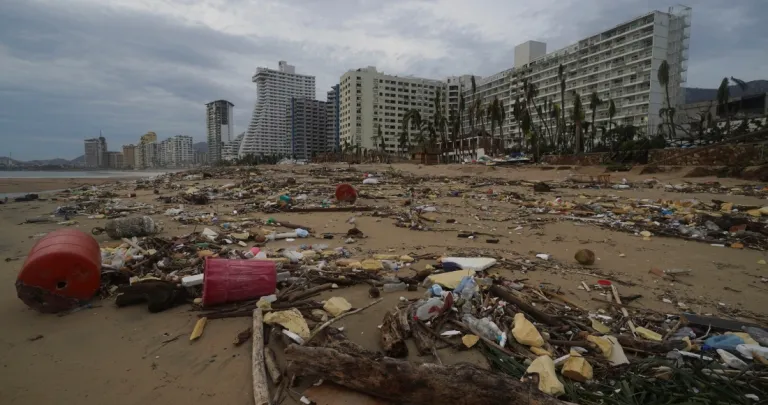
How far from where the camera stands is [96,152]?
106562 mm

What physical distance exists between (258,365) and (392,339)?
870 mm

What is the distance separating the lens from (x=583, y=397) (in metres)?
2.03

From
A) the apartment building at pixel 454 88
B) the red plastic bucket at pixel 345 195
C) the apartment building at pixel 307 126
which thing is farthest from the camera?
the apartment building at pixel 307 126

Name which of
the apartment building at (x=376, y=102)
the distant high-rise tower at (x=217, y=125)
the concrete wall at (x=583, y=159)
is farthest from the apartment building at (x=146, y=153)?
the concrete wall at (x=583, y=159)

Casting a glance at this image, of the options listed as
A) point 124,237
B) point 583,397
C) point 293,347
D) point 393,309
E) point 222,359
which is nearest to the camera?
point 583,397

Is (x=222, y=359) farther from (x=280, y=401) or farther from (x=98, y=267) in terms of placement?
(x=98, y=267)

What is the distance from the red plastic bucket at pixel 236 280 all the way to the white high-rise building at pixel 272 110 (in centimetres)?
11512

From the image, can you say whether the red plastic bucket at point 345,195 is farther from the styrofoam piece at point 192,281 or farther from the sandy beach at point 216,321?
the styrofoam piece at point 192,281

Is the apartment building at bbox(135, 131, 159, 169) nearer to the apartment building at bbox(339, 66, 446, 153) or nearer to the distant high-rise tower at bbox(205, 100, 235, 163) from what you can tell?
the distant high-rise tower at bbox(205, 100, 235, 163)

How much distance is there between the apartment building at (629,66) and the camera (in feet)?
208

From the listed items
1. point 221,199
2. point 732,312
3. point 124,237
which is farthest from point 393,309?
point 221,199

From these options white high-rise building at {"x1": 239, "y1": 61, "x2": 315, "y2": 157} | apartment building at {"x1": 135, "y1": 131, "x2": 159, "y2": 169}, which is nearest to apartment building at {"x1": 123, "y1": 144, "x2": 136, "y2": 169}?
apartment building at {"x1": 135, "y1": 131, "x2": 159, "y2": 169}

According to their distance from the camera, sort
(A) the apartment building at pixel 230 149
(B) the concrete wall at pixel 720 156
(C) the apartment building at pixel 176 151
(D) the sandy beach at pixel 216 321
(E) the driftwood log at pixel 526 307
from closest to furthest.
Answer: (D) the sandy beach at pixel 216 321 → (E) the driftwood log at pixel 526 307 → (B) the concrete wall at pixel 720 156 → (A) the apartment building at pixel 230 149 → (C) the apartment building at pixel 176 151

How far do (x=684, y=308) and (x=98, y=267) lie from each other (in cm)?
521
